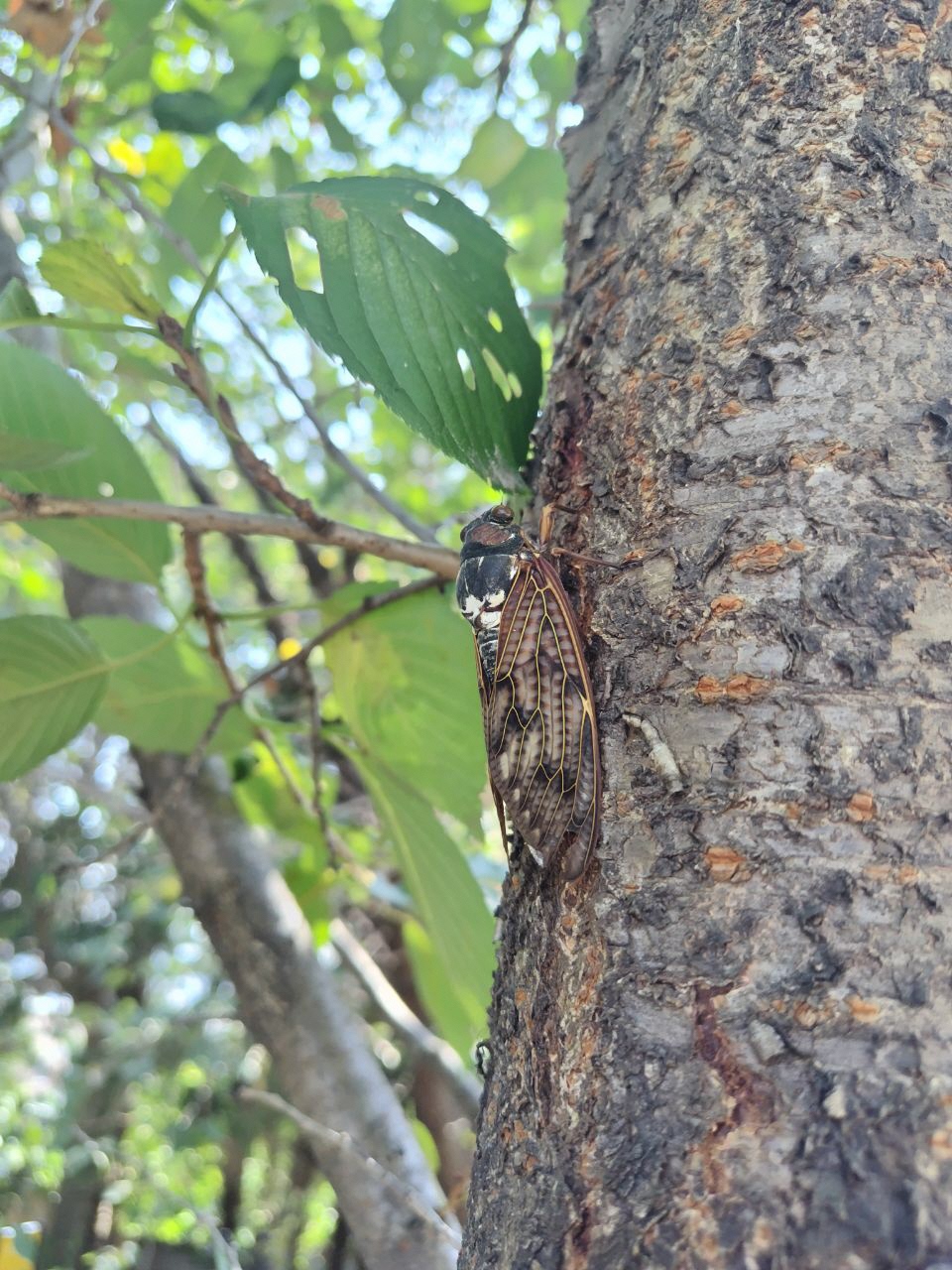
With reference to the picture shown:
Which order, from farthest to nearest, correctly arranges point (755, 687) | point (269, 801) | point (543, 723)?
point (269, 801)
point (543, 723)
point (755, 687)

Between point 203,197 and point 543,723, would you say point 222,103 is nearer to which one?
point 203,197

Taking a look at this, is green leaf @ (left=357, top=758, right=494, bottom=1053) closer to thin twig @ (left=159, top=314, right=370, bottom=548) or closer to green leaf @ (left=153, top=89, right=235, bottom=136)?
thin twig @ (left=159, top=314, right=370, bottom=548)

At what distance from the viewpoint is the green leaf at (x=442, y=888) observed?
1.35m

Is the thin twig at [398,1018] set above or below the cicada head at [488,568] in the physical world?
below

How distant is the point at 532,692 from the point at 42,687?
0.72 metres

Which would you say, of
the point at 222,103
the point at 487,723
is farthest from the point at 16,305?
the point at 222,103

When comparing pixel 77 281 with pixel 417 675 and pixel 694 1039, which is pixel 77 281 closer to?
pixel 417 675

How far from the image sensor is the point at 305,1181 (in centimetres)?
521

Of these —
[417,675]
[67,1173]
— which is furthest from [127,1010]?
[417,675]

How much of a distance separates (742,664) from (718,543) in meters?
0.10

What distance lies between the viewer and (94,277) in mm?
1061

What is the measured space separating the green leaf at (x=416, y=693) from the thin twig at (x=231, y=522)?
102 mm

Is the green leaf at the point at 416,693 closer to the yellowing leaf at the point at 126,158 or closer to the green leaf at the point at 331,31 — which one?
the green leaf at the point at 331,31

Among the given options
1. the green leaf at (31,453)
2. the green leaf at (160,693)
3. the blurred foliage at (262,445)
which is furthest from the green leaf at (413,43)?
the green leaf at (31,453)
